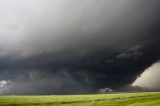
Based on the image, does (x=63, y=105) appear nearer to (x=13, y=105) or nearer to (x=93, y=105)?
(x=93, y=105)

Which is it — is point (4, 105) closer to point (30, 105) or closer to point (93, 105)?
point (30, 105)

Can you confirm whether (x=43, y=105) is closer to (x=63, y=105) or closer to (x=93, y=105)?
(x=63, y=105)

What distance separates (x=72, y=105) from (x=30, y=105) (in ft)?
96.1

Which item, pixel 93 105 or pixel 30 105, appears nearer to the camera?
pixel 93 105

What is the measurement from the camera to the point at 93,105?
152875 mm

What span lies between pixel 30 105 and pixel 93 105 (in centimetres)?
4566

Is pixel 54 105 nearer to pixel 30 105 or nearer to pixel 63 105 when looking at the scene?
pixel 63 105

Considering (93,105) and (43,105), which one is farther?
(43,105)

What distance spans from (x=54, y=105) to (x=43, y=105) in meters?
8.95

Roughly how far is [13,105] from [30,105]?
11.3 meters

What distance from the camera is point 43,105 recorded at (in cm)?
16588

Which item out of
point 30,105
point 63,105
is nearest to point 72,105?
point 63,105

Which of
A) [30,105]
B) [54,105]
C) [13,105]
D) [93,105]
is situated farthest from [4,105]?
[93,105]

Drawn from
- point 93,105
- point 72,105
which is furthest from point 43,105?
point 93,105
